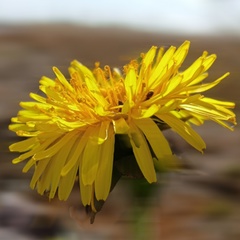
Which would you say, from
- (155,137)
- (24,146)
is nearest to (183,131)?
(155,137)

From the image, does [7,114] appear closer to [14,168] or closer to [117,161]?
[14,168]

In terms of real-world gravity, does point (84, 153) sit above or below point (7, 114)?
above

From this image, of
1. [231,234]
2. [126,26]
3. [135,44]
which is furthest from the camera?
[126,26]

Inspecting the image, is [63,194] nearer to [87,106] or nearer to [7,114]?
[87,106]

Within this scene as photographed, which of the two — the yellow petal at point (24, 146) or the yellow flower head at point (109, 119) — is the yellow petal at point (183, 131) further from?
the yellow petal at point (24, 146)

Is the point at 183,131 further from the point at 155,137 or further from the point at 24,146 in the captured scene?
the point at 24,146

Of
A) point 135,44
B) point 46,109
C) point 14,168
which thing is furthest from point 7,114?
point 46,109

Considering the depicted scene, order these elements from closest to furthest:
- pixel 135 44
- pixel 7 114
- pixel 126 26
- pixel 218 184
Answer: pixel 218 184, pixel 7 114, pixel 135 44, pixel 126 26

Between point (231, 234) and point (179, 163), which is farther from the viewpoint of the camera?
point (231, 234)
